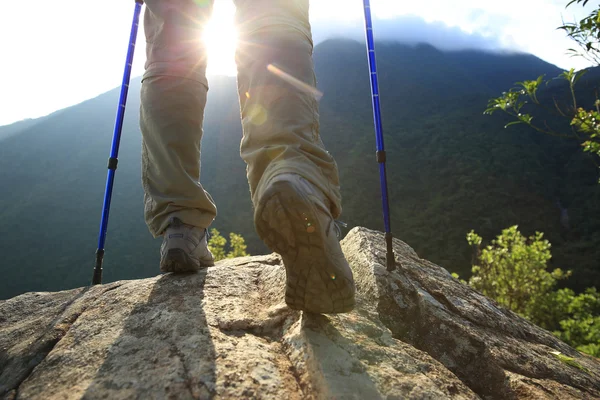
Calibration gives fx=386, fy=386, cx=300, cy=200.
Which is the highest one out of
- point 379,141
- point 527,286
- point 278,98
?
point 278,98

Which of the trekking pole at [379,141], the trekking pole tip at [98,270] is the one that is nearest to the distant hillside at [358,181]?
the trekking pole at [379,141]

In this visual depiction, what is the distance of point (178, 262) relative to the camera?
1.66m

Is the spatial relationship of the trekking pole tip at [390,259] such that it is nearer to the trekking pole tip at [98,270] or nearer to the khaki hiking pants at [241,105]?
the khaki hiking pants at [241,105]

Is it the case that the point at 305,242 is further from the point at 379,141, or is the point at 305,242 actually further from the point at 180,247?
the point at 379,141

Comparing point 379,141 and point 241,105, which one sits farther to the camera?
point 379,141

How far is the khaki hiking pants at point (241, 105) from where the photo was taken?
1190 millimetres

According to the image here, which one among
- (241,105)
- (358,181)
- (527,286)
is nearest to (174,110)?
(241,105)

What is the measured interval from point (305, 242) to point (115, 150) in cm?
181

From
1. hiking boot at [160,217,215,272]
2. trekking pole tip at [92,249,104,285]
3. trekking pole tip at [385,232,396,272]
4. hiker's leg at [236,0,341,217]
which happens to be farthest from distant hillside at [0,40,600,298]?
hiker's leg at [236,0,341,217]

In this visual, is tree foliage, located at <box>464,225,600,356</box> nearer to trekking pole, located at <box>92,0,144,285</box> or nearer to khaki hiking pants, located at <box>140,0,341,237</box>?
trekking pole, located at <box>92,0,144,285</box>

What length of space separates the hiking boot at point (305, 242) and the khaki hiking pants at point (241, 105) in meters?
0.09

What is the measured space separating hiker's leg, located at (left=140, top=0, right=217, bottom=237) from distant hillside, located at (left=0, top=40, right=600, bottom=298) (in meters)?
32.0

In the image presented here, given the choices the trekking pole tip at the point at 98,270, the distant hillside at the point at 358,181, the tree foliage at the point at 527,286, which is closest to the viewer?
the trekking pole tip at the point at 98,270

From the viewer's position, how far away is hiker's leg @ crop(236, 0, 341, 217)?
3.84 ft
